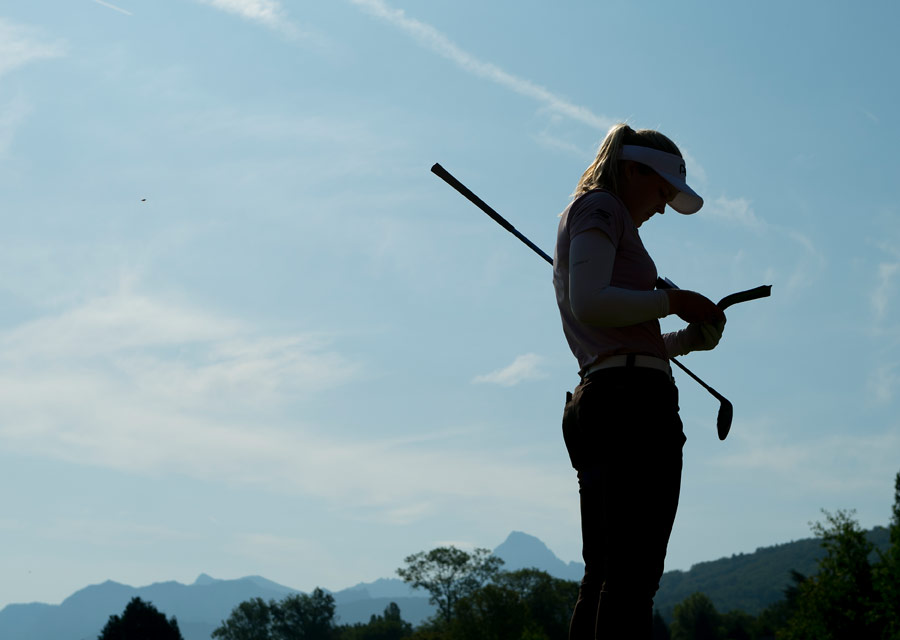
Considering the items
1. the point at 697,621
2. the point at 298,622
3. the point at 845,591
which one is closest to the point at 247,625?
the point at 298,622

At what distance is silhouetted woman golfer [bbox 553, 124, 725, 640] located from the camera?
401cm

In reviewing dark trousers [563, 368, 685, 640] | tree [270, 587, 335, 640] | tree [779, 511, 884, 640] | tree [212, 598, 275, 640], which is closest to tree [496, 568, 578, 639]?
tree [270, 587, 335, 640]

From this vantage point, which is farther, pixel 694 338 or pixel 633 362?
pixel 694 338

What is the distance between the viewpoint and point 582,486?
4359mm

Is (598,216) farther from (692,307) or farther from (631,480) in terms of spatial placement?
(631,480)

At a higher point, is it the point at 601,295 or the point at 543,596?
the point at 543,596

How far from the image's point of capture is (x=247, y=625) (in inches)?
4833

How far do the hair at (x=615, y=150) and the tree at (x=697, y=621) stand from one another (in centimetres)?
13807

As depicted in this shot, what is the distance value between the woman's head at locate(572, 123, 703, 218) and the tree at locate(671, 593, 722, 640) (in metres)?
138

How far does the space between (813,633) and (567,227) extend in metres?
45.1

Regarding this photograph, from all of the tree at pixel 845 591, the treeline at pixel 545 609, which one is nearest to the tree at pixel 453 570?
the treeline at pixel 545 609

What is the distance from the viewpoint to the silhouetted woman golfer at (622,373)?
401cm

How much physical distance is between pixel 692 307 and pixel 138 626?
9496cm

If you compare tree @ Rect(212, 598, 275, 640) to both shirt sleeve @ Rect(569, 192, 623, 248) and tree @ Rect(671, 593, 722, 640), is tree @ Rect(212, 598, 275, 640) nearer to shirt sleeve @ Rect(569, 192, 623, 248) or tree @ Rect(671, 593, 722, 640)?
tree @ Rect(671, 593, 722, 640)
